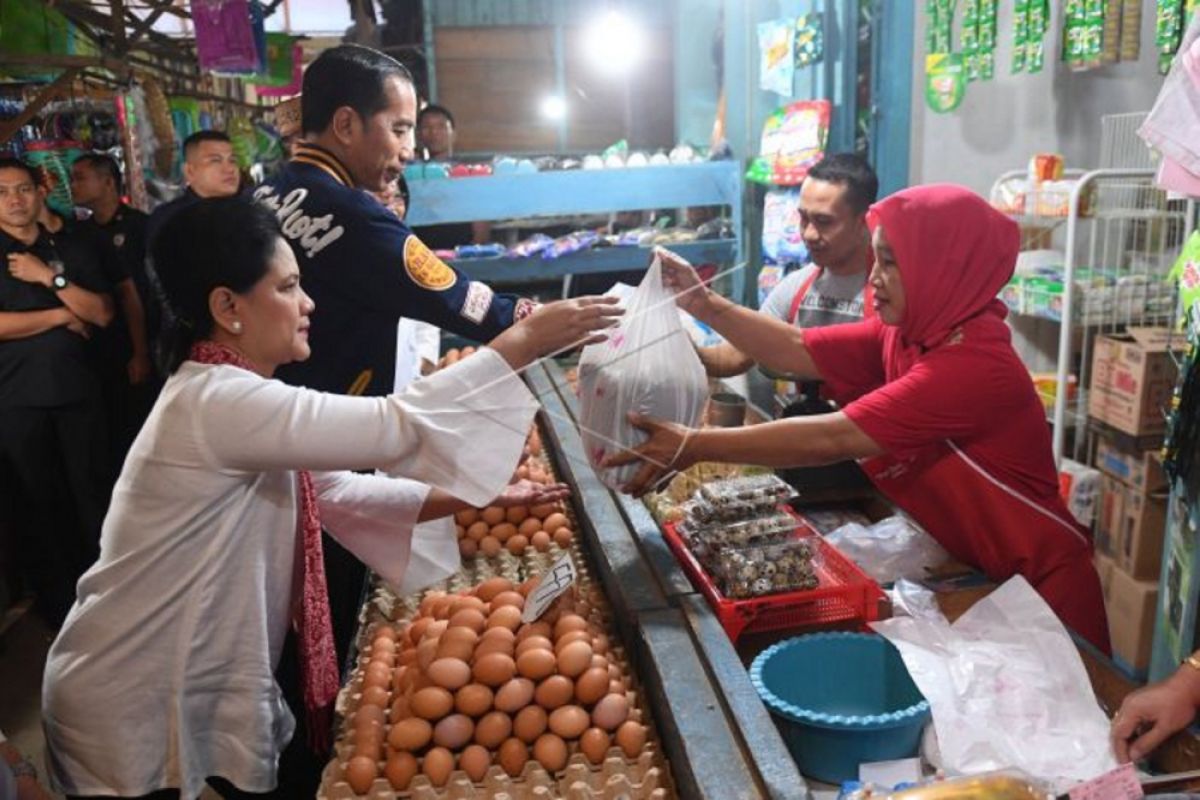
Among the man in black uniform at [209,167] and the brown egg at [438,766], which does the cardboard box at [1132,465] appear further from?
the man in black uniform at [209,167]

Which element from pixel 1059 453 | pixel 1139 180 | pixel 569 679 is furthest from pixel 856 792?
pixel 1139 180

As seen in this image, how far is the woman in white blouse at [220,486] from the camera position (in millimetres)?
1588

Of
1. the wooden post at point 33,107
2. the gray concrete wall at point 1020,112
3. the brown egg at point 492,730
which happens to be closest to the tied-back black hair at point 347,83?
the brown egg at point 492,730

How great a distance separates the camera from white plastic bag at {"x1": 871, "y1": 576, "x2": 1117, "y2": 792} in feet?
4.91

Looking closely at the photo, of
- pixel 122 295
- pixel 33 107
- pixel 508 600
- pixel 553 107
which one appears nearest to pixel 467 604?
pixel 508 600

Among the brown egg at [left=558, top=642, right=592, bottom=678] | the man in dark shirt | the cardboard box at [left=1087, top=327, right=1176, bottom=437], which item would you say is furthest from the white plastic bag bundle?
the man in dark shirt

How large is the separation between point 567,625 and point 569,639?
6cm

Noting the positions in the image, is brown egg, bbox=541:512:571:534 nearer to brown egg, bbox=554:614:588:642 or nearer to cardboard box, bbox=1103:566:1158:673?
brown egg, bbox=554:614:588:642

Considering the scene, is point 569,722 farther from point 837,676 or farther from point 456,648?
point 837,676

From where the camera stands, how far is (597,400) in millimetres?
2035

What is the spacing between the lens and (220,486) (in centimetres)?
163

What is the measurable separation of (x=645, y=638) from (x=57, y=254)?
12.9 ft

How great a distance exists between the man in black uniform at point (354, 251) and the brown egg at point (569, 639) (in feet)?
2.23

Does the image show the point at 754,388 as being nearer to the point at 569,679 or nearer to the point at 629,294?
the point at 629,294
